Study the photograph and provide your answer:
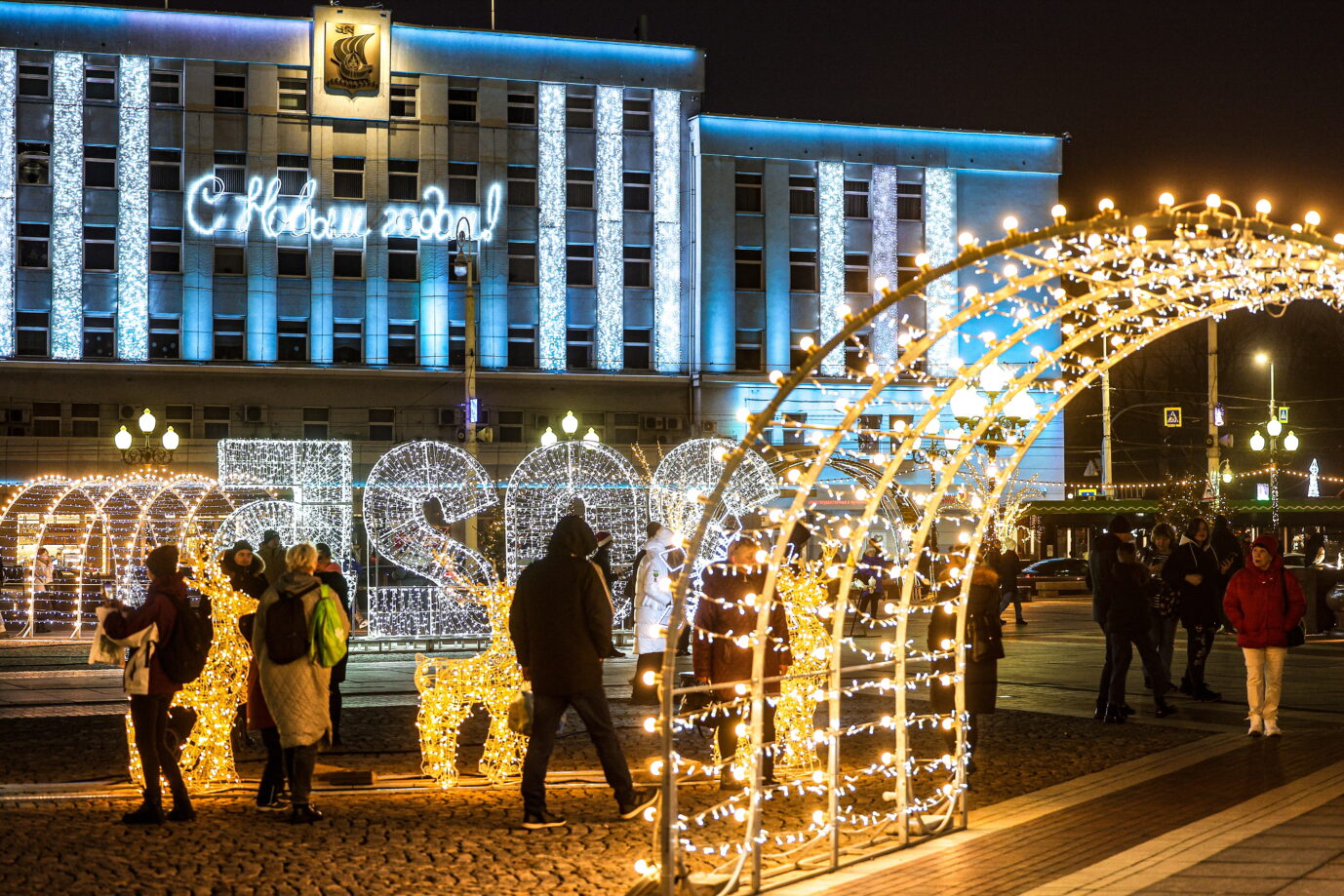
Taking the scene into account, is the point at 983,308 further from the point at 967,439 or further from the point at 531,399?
the point at 531,399

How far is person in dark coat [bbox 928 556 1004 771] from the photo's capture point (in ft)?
35.5

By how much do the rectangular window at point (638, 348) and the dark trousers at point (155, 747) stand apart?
40.1m

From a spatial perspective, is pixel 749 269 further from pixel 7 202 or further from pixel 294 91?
pixel 7 202

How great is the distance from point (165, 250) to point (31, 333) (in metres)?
4.35

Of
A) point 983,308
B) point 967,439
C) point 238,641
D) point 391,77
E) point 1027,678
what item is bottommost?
point 1027,678

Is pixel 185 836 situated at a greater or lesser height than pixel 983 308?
lesser

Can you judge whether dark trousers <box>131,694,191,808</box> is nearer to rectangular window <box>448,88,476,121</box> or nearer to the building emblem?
the building emblem

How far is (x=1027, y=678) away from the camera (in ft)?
62.2

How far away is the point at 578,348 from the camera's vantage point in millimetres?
Result: 49312

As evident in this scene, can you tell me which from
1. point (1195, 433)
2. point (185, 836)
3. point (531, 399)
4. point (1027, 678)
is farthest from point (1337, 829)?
point (1195, 433)

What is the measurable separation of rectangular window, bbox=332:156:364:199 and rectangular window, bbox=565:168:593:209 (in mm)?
6152

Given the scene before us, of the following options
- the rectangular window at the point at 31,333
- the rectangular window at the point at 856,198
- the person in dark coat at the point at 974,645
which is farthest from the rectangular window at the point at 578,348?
the person in dark coat at the point at 974,645

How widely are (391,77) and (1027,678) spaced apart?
34449 millimetres

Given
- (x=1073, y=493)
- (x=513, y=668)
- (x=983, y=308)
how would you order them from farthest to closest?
(x=1073, y=493) < (x=513, y=668) < (x=983, y=308)
